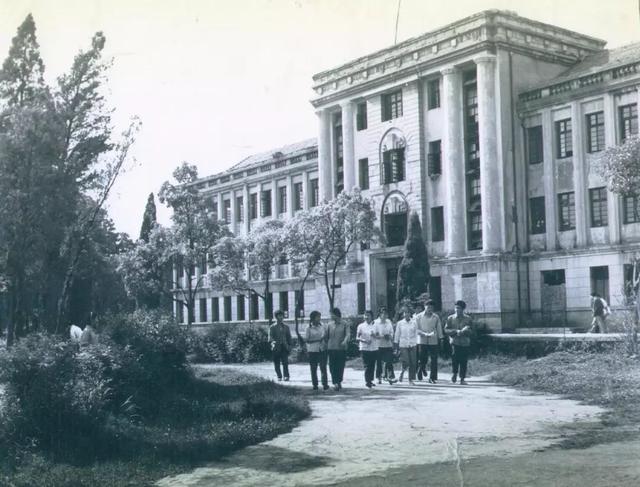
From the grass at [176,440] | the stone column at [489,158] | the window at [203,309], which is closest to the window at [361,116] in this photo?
the stone column at [489,158]

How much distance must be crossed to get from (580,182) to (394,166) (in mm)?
9492

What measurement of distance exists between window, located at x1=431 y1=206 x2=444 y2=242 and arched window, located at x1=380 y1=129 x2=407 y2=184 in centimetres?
252

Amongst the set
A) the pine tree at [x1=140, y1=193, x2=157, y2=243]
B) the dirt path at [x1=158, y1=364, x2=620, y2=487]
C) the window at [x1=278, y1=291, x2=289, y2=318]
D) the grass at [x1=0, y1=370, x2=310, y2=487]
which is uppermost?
the pine tree at [x1=140, y1=193, x2=157, y2=243]

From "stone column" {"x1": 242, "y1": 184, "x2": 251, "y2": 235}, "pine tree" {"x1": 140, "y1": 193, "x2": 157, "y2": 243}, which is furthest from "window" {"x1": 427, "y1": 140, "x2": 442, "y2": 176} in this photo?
"stone column" {"x1": 242, "y1": 184, "x2": 251, "y2": 235}

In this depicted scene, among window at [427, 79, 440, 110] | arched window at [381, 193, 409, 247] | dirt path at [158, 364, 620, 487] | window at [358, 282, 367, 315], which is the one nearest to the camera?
dirt path at [158, 364, 620, 487]

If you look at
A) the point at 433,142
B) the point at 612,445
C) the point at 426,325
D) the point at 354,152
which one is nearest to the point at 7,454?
the point at 612,445

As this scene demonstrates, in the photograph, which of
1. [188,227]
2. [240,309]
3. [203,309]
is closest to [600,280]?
[188,227]

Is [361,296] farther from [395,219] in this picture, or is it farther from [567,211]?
[567,211]

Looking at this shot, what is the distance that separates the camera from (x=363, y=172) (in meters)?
42.3

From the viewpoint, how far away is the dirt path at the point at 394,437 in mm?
8258

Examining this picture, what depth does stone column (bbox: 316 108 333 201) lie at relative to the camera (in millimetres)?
44219

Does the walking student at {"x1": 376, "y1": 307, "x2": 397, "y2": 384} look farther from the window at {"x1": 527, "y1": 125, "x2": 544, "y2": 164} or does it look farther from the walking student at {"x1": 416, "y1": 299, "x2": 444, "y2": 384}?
the window at {"x1": 527, "y1": 125, "x2": 544, "y2": 164}

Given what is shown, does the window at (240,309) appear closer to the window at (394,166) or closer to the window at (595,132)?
the window at (394,166)

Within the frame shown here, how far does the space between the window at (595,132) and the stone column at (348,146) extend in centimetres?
1248
